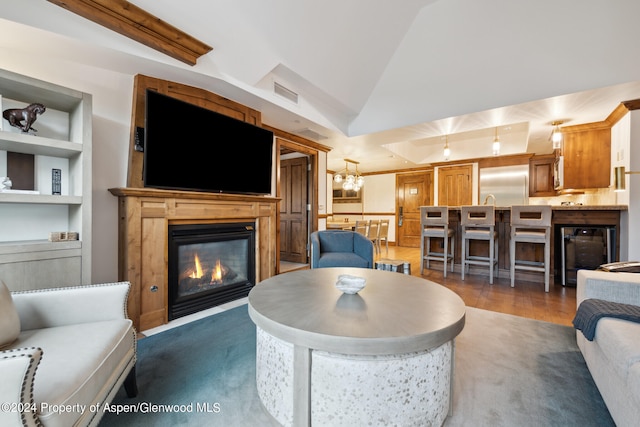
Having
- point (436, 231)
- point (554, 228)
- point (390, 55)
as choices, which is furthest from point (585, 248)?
point (390, 55)

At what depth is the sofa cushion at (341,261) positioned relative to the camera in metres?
3.21

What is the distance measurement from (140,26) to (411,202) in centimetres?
753

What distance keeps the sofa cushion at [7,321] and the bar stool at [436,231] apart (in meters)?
4.49

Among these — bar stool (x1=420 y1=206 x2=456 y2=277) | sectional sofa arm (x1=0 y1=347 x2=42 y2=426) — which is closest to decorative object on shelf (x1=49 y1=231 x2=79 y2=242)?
sectional sofa arm (x1=0 y1=347 x2=42 y2=426)

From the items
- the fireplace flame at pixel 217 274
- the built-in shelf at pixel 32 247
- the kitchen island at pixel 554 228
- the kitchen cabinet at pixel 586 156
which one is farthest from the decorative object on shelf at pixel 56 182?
the kitchen cabinet at pixel 586 156

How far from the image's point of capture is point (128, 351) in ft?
4.35

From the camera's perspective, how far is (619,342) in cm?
117

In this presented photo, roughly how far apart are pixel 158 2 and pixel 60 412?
2582mm

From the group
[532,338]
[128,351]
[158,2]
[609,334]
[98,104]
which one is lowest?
[532,338]

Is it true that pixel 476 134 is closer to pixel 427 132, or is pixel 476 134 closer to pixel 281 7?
pixel 427 132

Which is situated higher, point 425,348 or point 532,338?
point 425,348

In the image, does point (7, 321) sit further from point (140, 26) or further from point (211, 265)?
point (140, 26)

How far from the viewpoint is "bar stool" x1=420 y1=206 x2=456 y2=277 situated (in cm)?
428

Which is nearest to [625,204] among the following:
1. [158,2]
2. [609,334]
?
[609,334]
